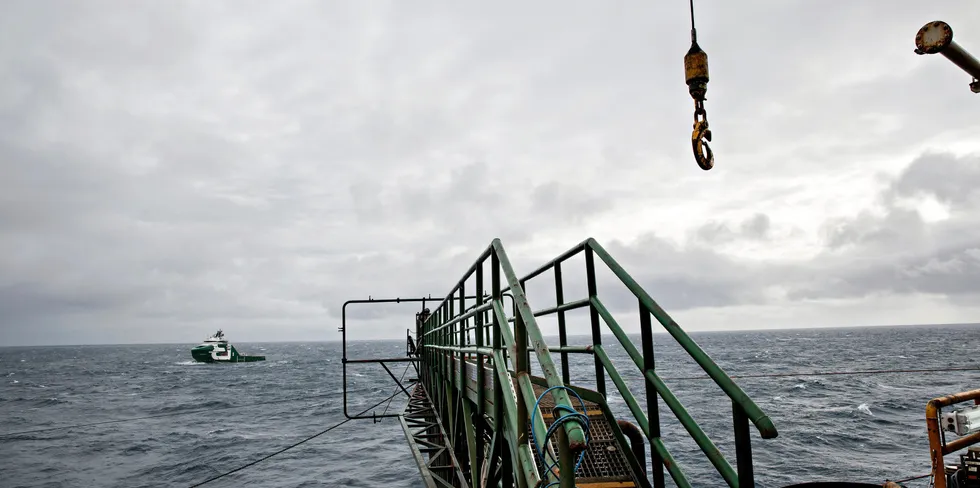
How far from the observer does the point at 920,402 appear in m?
33.8

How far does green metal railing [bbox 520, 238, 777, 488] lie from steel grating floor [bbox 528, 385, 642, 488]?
27cm

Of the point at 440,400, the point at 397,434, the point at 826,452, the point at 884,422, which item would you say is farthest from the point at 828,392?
the point at 440,400

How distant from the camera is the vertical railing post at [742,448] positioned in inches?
107

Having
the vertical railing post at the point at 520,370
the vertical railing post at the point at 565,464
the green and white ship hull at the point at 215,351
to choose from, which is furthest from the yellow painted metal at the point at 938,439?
the green and white ship hull at the point at 215,351

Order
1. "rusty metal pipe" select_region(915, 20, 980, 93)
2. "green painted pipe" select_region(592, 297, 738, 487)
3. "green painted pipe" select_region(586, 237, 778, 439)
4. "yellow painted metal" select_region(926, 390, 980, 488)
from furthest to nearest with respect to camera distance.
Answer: "yellow painted metal" select_region(926, 390, 980, 488) → "rusty metal pipe" select_region(915, 20, 980, 93) → "green painted pipe" select_region(592, 297, 738, 487) → "green painted pipe" select_region(586, 237, 778, 439)

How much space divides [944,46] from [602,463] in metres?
3.71

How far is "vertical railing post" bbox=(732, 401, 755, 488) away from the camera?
273 cm

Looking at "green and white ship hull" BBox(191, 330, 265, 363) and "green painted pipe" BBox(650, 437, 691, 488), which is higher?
"green painted pipe" BBox(650, 437, 691, 488)

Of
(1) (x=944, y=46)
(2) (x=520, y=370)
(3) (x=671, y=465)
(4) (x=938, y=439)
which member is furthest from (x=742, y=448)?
(4) (x=938, y=439)

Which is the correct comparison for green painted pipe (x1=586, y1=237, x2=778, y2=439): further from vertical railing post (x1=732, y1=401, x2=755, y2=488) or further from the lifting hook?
the lifting hook

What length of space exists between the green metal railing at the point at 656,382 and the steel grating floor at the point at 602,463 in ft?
0.89

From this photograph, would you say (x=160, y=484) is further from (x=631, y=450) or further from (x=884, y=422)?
(x=884, y=422)

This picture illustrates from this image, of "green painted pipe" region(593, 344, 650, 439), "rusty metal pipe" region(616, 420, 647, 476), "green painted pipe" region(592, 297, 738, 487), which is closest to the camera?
"green painted pipe" region(592, 297, 738, 487)

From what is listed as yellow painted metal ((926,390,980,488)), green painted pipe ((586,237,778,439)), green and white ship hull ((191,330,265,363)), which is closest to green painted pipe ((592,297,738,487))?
green painted pipe ((586,237,778,439))
